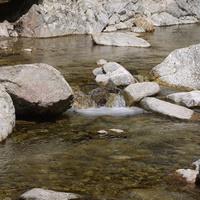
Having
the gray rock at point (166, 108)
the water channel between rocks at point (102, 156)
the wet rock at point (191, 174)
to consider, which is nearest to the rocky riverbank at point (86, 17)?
the gray rock at point (166, 108)

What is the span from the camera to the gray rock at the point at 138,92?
9.97 meters

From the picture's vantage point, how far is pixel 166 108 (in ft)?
30.5

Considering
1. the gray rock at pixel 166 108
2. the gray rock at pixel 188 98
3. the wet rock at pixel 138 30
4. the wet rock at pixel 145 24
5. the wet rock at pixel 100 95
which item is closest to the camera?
the gray rock at pixel 166 108

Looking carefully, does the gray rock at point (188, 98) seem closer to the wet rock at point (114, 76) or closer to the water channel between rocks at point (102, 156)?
the water channel between rocks at point (102, 156)

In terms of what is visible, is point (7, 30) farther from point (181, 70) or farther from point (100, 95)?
point (100, 95)

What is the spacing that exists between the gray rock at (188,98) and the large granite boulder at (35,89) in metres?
3.07

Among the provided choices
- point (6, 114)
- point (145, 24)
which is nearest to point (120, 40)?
point (145, 24)

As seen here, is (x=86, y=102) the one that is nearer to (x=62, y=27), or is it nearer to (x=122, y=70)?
(x=122, y=70)

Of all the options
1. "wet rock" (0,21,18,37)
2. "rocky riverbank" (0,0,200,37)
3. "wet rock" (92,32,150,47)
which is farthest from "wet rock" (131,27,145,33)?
"wet rock" (0,21,18,37)

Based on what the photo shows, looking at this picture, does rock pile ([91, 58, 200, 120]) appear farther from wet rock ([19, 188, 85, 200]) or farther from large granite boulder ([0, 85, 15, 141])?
wet rock ([19, 188, 85, 200])

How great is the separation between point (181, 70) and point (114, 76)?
7.01 feet

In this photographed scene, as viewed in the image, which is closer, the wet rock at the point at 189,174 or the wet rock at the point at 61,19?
the wet rock at the point at 189,174

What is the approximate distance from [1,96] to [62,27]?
17.5m

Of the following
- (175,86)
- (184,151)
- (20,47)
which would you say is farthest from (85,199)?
(20,47)
